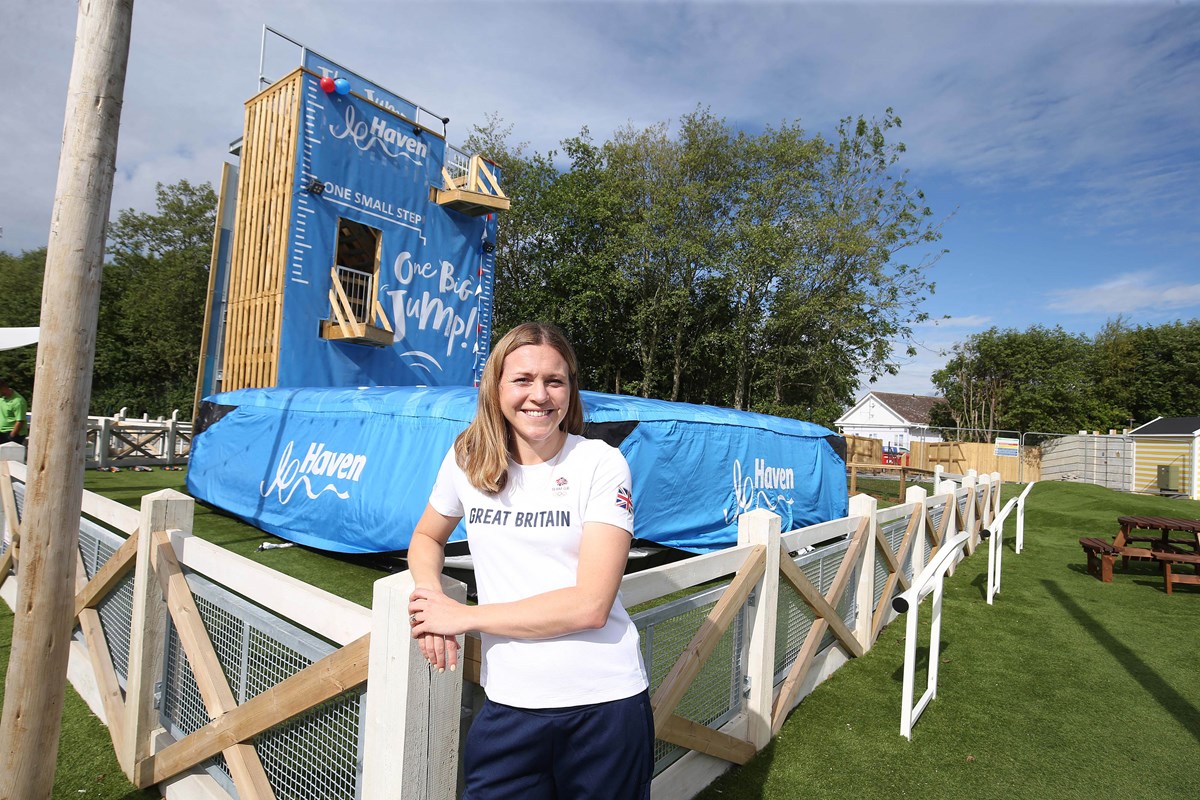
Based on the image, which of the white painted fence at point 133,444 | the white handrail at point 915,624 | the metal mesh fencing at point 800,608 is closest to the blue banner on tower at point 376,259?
the white painted fence at point 133,444

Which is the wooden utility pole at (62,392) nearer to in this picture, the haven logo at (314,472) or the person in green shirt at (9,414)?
the haven logo at (314,472)

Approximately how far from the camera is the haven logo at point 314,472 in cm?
703

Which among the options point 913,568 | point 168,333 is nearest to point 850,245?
point 913,568

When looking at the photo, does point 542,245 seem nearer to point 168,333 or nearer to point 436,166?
point 436,166

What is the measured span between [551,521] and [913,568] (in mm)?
6580

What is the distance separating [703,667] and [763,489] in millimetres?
5207

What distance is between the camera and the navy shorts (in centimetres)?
150

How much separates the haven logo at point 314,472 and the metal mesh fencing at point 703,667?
4.77m

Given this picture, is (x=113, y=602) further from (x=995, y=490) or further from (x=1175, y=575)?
(x=995, y=490)

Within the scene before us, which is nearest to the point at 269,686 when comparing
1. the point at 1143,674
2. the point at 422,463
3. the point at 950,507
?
the point at 422,463

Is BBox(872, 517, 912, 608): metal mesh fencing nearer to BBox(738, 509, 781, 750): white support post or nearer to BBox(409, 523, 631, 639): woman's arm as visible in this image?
BBox(738, 509, 781, 750): white support post

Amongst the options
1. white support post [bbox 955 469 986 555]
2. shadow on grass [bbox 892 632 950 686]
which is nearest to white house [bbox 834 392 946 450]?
white support post [bbox 955 469 986 555]

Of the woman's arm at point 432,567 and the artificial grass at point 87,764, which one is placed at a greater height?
the woman's arm at point 432,567

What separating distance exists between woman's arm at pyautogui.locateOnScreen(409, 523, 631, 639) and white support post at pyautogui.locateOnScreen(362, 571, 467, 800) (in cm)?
17
